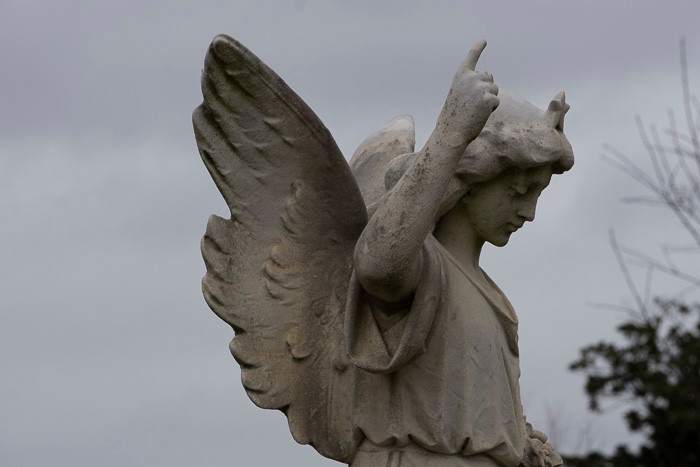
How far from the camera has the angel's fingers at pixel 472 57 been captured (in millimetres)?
5902

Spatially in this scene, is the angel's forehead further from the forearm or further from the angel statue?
the forearm

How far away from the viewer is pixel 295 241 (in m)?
6.54

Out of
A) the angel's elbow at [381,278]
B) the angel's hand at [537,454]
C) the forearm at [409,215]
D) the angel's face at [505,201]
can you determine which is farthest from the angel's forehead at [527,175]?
the angel's hand at [537,454]

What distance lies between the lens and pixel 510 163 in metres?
6.25

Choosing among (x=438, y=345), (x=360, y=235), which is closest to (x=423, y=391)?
(x=438, y=345)

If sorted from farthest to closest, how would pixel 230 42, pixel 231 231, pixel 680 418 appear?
pixel 680 418 → pixel 231 231 → pixel 230 42

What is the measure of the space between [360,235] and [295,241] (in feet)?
1.32

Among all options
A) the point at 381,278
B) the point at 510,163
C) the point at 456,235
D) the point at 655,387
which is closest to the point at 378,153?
the point at 456,235

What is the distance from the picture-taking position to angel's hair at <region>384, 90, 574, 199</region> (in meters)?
6.22

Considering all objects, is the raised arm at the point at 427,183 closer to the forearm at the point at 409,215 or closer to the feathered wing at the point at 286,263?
the forearm at the point at 409,215

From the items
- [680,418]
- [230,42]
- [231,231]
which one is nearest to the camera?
[230,42]

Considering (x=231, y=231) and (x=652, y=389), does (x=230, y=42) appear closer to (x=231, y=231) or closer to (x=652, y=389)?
(x=231, y=231)

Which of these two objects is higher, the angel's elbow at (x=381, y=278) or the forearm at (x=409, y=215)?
the forearm at (x=409, y=215)

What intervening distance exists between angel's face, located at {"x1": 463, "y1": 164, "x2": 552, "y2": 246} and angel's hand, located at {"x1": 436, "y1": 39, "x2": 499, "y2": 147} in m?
0.54
